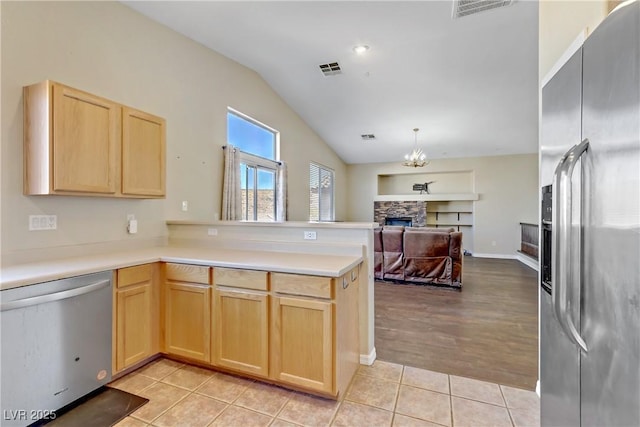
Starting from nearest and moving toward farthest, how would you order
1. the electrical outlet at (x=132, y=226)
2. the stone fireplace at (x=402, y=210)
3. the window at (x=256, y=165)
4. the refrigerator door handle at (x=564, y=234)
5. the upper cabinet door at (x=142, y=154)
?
1. the refrigerator door handle at (x=564, y=234)
2. the upper cabinet door at (x=142, y=154)
3. the electrical outlet at (x=132, y=226)
4. the window at (x=256, y=165)
5. the stone fireplace at (x=402, y=210)

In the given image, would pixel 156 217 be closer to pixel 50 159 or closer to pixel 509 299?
pixel 50 159

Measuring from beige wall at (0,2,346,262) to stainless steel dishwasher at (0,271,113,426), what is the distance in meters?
0.73

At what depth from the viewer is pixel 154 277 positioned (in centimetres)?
238

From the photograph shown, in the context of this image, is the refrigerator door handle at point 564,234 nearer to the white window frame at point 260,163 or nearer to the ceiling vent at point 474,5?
the ceiling vent at point 474,5

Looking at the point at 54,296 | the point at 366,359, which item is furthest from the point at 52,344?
the point at 366,359

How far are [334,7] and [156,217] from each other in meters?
2.95

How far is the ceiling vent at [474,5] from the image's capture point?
3.02 m

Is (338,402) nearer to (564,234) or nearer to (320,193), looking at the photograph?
(564,234)

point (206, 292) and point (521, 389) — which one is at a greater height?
point (206, 292)

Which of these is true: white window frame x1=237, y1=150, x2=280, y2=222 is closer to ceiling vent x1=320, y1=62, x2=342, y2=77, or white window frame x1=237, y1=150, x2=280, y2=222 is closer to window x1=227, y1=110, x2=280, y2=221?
window x1=227, y1=110, x2=280, y2=221

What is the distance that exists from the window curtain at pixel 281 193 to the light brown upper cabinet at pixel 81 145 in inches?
114

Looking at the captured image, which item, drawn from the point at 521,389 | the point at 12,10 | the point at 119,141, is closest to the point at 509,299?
the point at 521,389

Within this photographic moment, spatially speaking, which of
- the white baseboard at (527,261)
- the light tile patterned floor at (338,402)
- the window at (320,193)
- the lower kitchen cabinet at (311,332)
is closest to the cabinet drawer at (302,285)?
the lower kitchen cabinet at (311,332)

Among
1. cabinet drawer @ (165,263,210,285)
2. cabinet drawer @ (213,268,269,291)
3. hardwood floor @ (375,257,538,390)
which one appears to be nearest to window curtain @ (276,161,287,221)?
hardwood floor @ (375,257,538,390)
